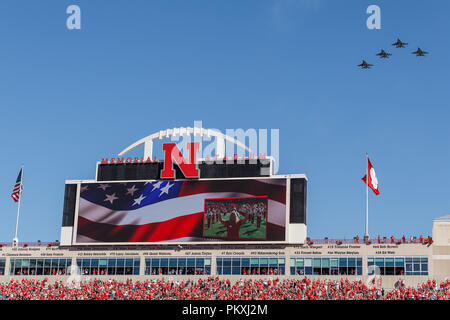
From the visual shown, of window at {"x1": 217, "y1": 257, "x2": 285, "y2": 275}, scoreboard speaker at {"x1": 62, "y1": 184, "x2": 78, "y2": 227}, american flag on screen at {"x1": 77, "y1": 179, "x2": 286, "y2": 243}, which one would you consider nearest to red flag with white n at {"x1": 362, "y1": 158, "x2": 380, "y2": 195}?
Result: american flag on screen at {"x1": 77, "y1": 179, "x2": 286, "y2": 243}

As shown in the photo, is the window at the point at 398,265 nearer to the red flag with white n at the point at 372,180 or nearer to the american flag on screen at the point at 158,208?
the red flag with white n at the point at 372,180

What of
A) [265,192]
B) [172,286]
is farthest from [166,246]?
[265,192]

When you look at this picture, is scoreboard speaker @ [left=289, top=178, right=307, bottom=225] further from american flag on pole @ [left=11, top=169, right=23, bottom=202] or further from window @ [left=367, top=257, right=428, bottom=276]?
american flag on pole @ [left=11, top=169, right=23, bottom=202]

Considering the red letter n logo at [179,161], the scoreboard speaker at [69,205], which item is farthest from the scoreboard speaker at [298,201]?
the scoreboard speaker at [69,205]

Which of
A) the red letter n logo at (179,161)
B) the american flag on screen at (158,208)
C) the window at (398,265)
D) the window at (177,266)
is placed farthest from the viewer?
the red letter n logo at (179,161)
